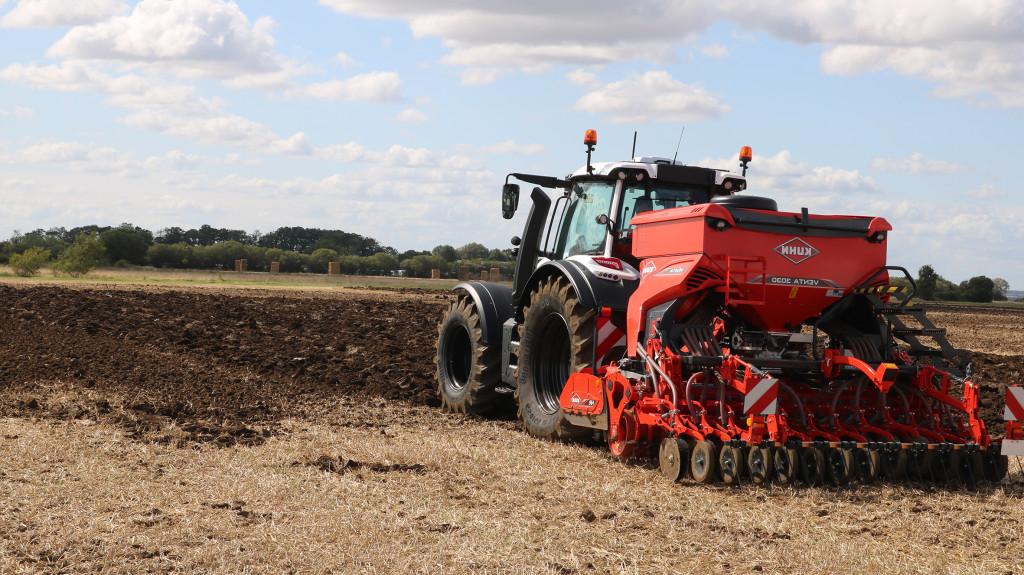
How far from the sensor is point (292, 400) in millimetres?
11844

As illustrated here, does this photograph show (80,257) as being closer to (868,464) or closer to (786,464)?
(786,464)

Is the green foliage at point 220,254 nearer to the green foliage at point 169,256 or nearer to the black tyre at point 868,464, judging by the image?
the green foliage at point 169,256

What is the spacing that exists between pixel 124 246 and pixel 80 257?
31.1 feet

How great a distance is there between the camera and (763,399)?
24.2 feet

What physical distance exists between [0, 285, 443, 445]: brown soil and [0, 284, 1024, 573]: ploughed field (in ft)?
0.23

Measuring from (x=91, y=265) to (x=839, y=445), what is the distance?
52.5 meters

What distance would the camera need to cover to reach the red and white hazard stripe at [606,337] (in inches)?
356

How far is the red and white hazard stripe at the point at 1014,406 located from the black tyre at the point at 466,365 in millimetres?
4790

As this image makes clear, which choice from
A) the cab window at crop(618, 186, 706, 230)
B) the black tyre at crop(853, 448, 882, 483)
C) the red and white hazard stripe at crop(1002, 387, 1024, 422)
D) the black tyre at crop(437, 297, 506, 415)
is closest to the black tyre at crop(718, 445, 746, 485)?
the black tyre at crop(853, 448, 882, 483)

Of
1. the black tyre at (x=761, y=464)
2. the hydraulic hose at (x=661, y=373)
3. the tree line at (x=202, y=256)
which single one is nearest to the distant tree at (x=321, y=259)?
the tree line at (x=202, y=256)

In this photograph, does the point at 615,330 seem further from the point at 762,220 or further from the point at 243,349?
the point at 243,349

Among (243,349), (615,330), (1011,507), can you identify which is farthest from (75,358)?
(1011,507)

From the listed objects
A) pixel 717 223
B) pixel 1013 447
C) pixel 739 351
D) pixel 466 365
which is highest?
pixel 717 223

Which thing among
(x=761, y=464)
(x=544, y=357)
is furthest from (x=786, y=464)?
(x=544, y=357)
